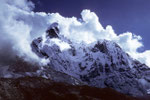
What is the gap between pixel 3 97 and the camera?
15900cm

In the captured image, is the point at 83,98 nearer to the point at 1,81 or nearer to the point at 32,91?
the point at 32,91

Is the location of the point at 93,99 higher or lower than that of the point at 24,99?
higher

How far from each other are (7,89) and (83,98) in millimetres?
58318

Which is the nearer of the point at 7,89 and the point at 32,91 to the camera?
the point at 7,89

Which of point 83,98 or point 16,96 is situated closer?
point 16,96

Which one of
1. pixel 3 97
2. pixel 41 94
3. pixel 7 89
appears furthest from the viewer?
pixel 41 94

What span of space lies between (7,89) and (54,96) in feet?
122

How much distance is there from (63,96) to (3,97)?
51514 millimetres

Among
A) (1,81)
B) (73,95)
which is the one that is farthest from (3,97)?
(73,95)

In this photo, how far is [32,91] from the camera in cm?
18862

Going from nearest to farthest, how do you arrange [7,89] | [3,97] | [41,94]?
1. [3,97]
2. [7,89]
3. [41,94]

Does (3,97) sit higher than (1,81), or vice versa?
(1,81)

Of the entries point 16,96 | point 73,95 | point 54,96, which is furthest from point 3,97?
point 73,95

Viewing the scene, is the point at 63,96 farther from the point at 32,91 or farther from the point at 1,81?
the point at 1,81
